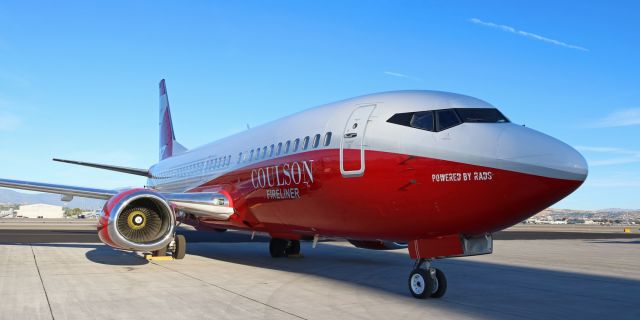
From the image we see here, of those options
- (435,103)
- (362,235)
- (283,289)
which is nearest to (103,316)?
(283,289)

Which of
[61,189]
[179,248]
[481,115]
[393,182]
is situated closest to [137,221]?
[179,248]

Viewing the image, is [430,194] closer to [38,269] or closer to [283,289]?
[283,289]

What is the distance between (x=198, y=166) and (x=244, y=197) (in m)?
4.94

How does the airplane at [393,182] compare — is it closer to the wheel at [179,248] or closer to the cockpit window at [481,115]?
the cockpit window at [481,115]

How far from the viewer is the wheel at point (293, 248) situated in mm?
15536

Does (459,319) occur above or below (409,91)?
below

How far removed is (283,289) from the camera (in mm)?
8938

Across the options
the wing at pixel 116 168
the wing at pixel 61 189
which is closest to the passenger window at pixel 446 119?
the wing at pixel 61 189

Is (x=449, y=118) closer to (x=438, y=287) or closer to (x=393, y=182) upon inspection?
(x=393, y=182)

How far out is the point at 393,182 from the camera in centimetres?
783

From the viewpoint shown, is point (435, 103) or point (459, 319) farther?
point (435, 103)

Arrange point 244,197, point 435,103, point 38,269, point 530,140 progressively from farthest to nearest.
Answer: point 244,197, point 38,269, point 435,103, point 530,140

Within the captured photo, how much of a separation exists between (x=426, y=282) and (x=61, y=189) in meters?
11.9

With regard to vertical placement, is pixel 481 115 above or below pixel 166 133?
below
